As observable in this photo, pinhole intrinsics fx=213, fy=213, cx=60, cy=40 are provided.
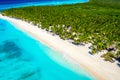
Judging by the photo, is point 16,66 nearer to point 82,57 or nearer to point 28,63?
point 28,63

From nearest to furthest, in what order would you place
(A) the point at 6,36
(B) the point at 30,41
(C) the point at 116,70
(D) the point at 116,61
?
(C) the point at 116,70 < (D) the point at 116,61 < (B) the point at 30,41 < (A) the point at 6,36

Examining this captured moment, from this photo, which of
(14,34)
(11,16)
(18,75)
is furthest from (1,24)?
(18,75)

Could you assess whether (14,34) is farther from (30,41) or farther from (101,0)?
(101,0)

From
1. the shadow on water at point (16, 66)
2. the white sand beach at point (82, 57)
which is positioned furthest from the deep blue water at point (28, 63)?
the white sand beach at point (82, 57)

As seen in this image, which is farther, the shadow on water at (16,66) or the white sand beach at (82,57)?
the shadow on water at (16,66)

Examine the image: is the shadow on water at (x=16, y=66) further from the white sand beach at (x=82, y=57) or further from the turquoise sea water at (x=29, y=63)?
the white sand beach at (x=82, y=57)

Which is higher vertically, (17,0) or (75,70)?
(17,0)
